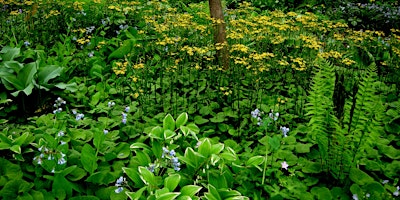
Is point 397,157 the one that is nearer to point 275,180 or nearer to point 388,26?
point 275,180

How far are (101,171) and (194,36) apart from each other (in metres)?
2.74

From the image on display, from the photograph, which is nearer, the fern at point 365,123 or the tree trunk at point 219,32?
the fern at point 365,123

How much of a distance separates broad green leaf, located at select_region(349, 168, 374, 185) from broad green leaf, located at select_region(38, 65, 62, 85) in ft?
9.45

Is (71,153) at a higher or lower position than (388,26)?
higher

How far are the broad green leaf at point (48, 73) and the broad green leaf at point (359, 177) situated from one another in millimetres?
2882

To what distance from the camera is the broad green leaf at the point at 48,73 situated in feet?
12.7

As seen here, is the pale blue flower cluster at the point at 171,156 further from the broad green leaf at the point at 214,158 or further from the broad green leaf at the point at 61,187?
the broad green leaf at the point at 61,187

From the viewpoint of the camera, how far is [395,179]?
2.53m

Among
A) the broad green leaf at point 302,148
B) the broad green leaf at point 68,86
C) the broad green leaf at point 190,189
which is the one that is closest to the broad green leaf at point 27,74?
the broad green leaf at point 68,86

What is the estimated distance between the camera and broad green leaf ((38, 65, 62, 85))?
3859 millimetres

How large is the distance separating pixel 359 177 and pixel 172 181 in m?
1.30

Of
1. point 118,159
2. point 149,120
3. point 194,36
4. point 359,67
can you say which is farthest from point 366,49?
point 118,159

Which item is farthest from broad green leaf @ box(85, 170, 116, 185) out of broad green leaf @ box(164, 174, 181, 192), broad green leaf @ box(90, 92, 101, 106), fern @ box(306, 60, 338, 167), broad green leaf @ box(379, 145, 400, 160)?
broad green leaf @ box(379, 145, 400, 160)

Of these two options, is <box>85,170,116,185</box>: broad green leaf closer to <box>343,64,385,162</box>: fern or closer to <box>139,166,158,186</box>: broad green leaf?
<box>139,166,158,186</box>: broad green leaf
